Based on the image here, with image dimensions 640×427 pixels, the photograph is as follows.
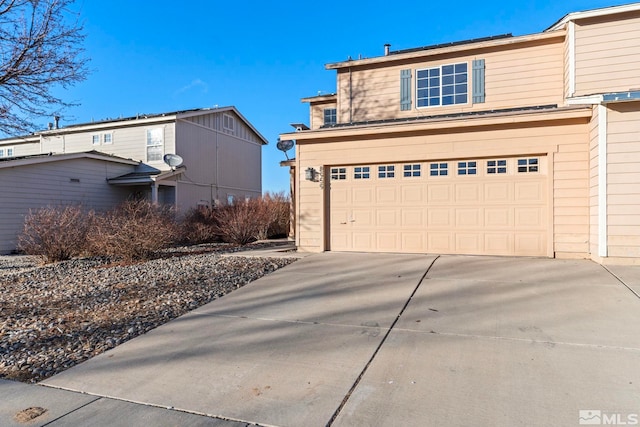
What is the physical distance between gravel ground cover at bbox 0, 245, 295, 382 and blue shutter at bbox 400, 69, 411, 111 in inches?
259

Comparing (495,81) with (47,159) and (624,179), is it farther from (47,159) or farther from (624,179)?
(47,159)

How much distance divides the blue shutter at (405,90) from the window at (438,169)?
11.9 feet

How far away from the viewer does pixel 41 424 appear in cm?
264

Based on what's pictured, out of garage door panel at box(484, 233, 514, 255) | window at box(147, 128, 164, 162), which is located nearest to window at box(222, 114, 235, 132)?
window at box(147, 128, 164, 162)

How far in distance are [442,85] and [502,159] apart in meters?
4.22

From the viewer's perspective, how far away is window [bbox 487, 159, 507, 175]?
864 centimetres

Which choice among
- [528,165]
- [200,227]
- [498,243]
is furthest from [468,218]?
[200,227]

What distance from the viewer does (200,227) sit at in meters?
14.9

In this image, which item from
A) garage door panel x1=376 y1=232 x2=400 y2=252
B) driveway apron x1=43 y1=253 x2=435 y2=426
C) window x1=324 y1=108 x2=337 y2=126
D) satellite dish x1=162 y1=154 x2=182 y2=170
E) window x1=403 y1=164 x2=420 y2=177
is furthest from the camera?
satellite dish x1=162 y1=154 x2=182 y2=170

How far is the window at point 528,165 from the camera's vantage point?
8.40 metres

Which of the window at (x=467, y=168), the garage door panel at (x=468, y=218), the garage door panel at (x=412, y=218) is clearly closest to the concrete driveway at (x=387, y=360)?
the garage door panel at (x=468, y=218)

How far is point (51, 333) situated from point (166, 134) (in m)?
15.2

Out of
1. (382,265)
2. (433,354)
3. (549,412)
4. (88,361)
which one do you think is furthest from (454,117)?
(88,361)

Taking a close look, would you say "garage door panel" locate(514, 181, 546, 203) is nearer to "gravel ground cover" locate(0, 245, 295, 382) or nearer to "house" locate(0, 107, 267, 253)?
"gravel ground cover" locate(0, 245, 295, 382)
